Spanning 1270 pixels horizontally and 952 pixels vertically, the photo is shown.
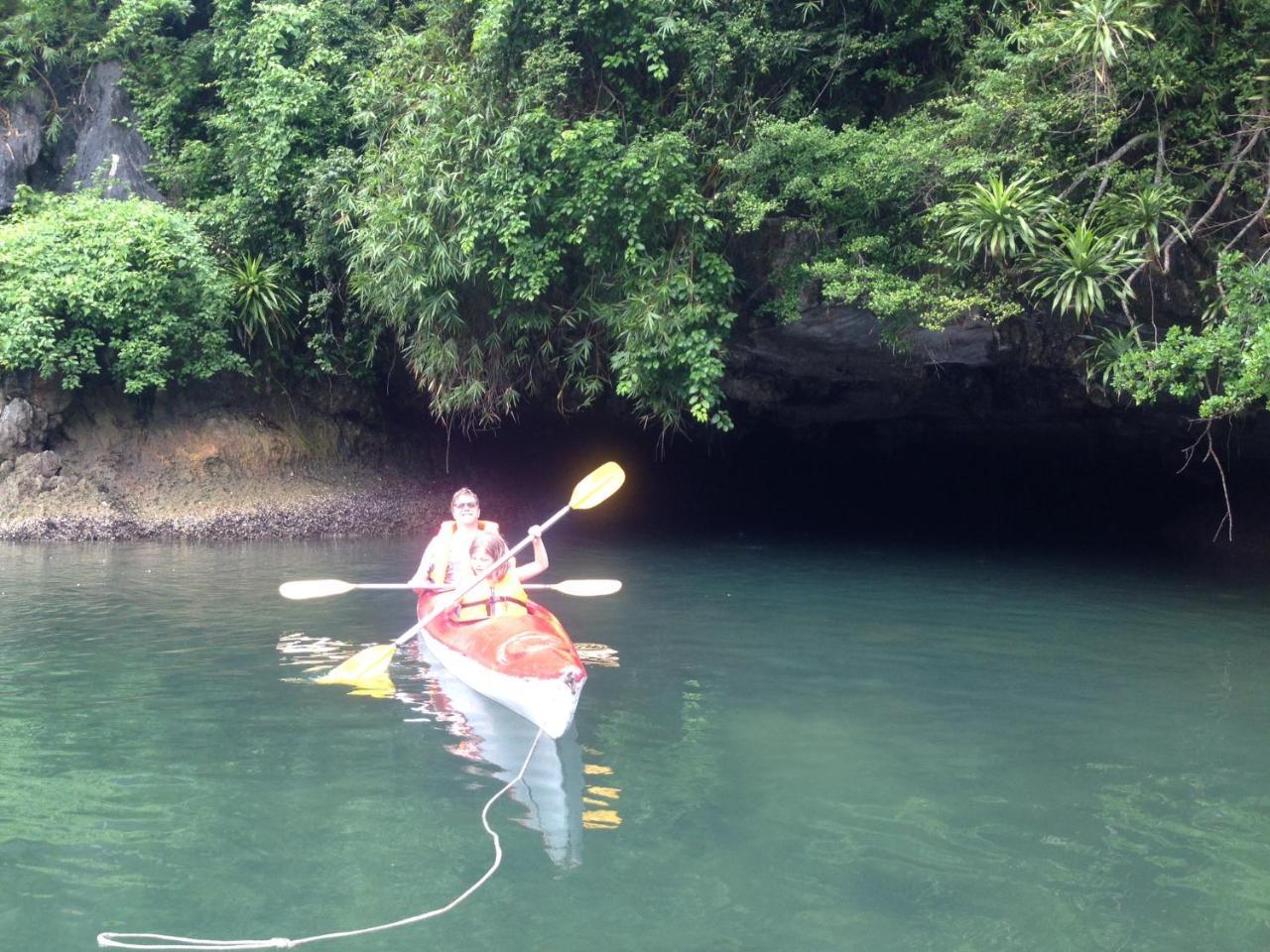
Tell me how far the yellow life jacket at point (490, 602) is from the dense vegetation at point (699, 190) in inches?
137

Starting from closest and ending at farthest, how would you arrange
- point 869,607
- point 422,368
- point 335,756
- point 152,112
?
point 335,756 < point 869,607 < point 422,368 < point 152,112

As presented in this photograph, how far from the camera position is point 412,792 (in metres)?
5.04

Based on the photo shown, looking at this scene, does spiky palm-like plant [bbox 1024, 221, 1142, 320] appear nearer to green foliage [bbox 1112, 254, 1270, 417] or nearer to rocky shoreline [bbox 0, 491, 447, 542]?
green foliage [bbox 1112, 254, 1270, 417]

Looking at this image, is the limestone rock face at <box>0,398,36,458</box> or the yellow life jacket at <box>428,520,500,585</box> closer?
the yellow life jacket at <box>428,520,500,585</box>

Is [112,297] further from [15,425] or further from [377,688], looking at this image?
[377,688]

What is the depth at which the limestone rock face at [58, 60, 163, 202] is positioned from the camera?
15344 mm

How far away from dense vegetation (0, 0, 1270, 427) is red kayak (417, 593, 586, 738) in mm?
3965

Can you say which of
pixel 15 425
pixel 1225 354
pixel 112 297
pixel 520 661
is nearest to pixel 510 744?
pixel 520 661

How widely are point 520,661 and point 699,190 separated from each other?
665 cm

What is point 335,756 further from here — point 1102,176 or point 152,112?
point 152,112

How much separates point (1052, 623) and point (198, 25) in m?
14.7

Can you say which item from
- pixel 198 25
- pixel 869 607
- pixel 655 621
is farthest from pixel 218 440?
pixel 869 607

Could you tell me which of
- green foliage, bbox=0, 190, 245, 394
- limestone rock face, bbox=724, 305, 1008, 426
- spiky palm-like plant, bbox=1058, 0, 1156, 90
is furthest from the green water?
green foliage, bbox=0, 190, 245, 394

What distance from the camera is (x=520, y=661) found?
19.8 feet
